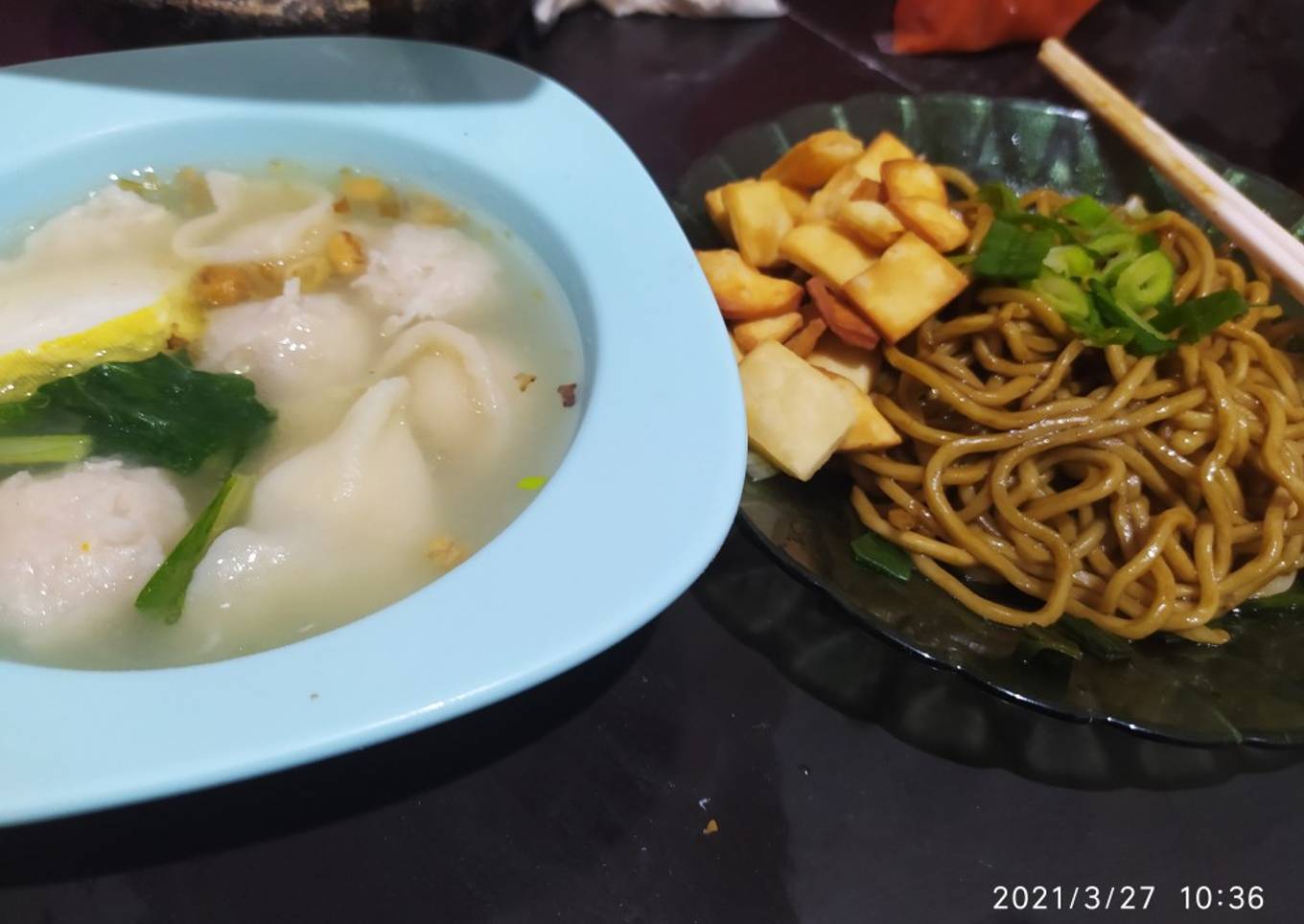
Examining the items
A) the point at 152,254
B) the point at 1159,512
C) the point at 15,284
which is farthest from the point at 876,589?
the point at 15,284

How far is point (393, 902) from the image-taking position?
110 cm

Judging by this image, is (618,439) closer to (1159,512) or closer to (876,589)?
(876,589)

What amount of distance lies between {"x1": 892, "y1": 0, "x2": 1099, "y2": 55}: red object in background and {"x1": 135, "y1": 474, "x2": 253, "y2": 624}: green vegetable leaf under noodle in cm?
237

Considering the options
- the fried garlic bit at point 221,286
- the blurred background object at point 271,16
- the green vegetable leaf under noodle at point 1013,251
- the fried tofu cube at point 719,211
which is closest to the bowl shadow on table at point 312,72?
the blurred background object at point 271,16

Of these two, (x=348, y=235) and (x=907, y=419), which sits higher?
(x=348, y=235)

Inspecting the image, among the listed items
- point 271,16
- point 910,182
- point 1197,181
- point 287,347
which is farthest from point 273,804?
point 1197,181

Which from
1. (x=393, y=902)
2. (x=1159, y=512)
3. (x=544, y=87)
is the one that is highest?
(x=544, y=87)

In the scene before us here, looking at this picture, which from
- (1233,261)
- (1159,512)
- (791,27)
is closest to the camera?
(1159,512)

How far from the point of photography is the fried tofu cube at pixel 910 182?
168cm

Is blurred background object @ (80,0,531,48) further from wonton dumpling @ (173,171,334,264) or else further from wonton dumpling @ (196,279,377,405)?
wonton dumpling @ (196,279,377,405)

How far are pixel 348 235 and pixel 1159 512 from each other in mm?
1621

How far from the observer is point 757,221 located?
168 cm

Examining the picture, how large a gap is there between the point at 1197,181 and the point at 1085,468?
74cm

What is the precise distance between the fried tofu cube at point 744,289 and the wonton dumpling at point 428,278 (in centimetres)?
42
